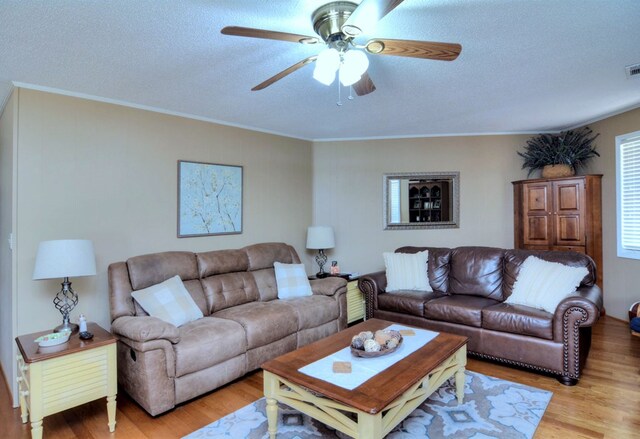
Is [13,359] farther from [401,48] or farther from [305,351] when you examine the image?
[401,48]

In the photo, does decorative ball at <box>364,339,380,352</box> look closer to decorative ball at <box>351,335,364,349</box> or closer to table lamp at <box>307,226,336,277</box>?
decorative ball at <box>351,335,364,349</box>

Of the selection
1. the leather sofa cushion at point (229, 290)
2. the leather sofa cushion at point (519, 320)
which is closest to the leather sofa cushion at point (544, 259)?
the leather sofa cushion at point (519, 320)

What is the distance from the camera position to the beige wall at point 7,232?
2.77 m

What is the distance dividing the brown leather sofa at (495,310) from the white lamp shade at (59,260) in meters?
2.79

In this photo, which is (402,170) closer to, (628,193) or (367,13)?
(628,193)

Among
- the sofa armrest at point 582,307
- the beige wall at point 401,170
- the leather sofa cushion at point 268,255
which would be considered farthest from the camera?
the beige wall at point 401,170

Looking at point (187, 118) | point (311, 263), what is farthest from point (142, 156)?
point (311, 263)

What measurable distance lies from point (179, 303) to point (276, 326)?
2.82ft

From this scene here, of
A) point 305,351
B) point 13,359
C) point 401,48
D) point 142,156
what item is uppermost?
point 401,48

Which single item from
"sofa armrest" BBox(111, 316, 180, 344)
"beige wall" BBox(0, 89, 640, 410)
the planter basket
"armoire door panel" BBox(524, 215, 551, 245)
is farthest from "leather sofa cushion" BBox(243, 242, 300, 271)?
the planter basket

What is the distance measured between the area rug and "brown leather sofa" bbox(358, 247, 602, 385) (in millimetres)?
377

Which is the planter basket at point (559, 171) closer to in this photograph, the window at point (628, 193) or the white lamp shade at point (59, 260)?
the window at point (628, 193)

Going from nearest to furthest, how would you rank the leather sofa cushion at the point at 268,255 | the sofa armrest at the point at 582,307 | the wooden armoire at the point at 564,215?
the sofa armrest at the point at 582,307 → the leather sofa cushion at the point at 268,255 → the wooden armoire at the point at 564,215

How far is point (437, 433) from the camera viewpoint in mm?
2207
